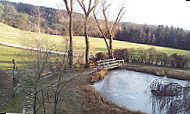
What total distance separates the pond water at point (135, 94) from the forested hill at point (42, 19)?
19.9 ft

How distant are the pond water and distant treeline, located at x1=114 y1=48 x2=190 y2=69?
176 inches

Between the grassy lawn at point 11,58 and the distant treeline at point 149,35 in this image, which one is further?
the distant treeline at point 149,35

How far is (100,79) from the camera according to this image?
38.0 ft

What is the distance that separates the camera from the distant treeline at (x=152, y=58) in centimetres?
Answer: 1565

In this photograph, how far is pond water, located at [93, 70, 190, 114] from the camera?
224 inches

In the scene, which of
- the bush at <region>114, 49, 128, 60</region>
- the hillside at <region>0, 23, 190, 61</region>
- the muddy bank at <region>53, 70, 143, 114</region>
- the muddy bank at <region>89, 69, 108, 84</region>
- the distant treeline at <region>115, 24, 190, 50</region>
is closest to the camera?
the muddy bank at <region>53, 70, 143, 114</region>

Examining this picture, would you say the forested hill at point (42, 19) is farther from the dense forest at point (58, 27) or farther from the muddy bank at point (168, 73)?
the muddy bank at point (168, 73)

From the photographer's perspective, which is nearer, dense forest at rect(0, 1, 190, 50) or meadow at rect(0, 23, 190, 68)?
meadow at rect(0, 23, 190, 68)

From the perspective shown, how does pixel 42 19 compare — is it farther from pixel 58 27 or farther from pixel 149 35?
pixel 149 35

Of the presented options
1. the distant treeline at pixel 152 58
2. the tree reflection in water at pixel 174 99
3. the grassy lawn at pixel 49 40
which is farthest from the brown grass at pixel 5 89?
the distant treeline at pixel 152 58

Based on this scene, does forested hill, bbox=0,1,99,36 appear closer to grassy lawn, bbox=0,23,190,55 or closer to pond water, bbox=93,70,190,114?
grassy lawn, bbox=0,23,190,55

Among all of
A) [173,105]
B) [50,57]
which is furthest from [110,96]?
[50,57]

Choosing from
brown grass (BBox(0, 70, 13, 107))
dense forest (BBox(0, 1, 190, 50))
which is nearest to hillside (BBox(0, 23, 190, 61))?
dense forest (BBox(0, 1, 190, 50))

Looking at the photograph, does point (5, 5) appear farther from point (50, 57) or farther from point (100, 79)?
point (50, 57)
